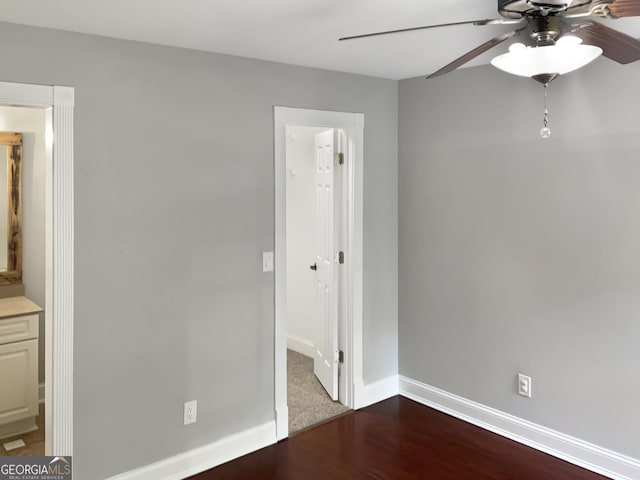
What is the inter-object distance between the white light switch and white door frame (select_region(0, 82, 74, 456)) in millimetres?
1137

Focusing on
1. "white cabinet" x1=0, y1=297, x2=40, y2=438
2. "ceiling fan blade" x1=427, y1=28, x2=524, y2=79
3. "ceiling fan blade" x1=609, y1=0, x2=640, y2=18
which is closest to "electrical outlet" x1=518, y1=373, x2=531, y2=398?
"ceiling fan blade" x1=427, y1=28, x2=524, y2=79

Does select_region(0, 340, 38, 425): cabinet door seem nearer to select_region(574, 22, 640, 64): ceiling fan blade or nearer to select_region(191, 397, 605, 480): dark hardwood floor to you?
select_region(191, 397, 605, 480): dark hardwood floor

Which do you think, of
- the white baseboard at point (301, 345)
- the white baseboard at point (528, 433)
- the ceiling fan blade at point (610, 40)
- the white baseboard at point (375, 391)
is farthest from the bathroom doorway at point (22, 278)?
the ceiling fan blade at point (610, 40)

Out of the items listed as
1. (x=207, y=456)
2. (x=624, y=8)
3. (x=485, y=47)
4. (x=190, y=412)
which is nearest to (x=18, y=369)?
(x=190, y=412)

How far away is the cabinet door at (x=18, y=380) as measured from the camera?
3.51 m

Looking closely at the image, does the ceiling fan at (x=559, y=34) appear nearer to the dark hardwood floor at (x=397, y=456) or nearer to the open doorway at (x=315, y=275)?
the open doorway at (x=315, y=275)

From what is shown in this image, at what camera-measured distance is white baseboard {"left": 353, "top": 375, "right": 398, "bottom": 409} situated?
396 cm

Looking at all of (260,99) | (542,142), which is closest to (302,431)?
(260,99)

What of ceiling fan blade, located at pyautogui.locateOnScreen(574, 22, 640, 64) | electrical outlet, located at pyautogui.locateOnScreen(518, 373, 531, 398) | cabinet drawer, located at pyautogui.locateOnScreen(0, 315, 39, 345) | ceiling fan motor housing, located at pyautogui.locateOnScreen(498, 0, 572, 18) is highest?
ceiling fan motor housing, located at pyautogui.locateOnScreen(498, 0, 572, 18)

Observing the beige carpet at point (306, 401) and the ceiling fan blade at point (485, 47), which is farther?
the beige carpet at point (306, 401)

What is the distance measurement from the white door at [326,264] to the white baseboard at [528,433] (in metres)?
0.61

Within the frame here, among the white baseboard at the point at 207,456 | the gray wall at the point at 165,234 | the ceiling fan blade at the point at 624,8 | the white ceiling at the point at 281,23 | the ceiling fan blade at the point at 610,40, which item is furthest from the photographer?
the white baseboard at the point at 207,456

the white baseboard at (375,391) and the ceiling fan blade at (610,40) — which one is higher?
the ceiling fan blade at (610,40)

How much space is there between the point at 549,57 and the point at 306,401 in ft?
10.2
